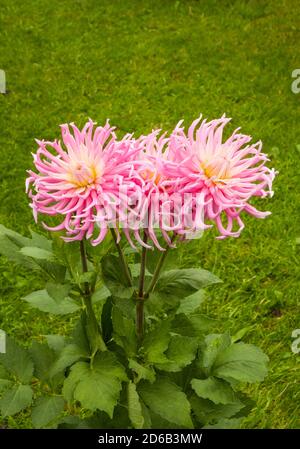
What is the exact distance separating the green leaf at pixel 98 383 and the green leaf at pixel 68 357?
4cm

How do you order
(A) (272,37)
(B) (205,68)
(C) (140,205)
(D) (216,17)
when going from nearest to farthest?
(C) (140,205)
(B) (205,68)
(A) (272,37)
(D) (216,17)

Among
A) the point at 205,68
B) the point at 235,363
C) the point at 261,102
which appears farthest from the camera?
the point at 205,68

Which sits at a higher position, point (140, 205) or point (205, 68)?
point (205, 68)

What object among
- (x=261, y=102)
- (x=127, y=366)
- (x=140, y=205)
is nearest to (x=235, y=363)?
(x=127, y=366)

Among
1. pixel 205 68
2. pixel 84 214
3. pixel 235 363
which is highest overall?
pixel 205 68

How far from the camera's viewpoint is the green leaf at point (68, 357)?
1831mm

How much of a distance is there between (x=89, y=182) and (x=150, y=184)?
137 mm

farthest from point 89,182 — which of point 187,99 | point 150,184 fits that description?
point 187,99

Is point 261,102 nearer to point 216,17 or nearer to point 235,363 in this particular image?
point 216,17

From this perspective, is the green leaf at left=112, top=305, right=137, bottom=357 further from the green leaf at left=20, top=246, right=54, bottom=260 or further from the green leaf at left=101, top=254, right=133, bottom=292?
the green leaf at left=20, top=246, right=54, bottom=260

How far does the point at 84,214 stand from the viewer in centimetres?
136

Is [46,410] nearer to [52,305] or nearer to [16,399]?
[16,399]

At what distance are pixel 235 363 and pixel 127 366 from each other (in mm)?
374

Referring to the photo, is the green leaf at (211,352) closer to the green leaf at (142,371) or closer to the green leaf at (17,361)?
the green leaf at (142,371)
